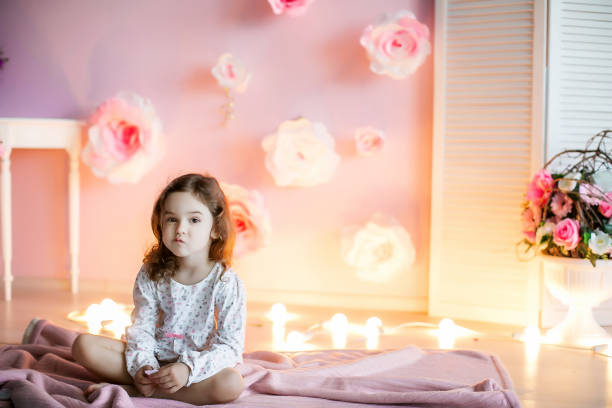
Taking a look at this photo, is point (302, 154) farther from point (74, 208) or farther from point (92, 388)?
point (92, 388)

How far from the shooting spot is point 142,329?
5.92 feet

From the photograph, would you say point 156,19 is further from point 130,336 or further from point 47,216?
point 130,336

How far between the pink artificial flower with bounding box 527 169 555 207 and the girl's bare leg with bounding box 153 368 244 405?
1.49 meters

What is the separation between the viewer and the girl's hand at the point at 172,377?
5.37 feet

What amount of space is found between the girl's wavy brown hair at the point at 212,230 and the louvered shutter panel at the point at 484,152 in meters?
1.37

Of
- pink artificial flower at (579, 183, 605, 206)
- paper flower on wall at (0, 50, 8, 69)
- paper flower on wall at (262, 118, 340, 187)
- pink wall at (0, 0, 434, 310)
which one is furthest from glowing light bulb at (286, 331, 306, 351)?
paper flower on wall at (0, 50, 8, 69)

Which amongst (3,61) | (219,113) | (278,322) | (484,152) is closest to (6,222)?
(3,61)

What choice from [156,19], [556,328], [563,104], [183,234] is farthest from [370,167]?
[183,234]

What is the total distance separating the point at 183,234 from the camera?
1771mm

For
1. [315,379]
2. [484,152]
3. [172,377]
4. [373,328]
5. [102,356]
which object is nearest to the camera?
[172,377]

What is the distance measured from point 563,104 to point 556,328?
923 millimetres

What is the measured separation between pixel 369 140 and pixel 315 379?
4.56ft

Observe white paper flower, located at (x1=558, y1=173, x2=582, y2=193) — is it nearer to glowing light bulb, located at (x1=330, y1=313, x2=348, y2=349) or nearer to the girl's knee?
glowing light bulb, located at (x1=330, y1=313, x2=348, y2=349)

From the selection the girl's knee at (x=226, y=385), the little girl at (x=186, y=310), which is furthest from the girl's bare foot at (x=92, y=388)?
the girl's knee at (x=226, y=385)
